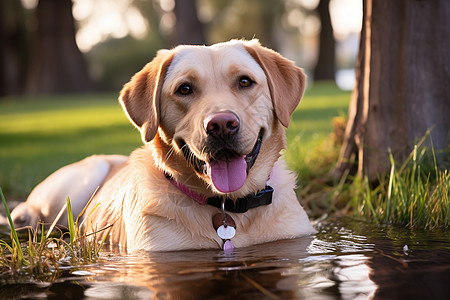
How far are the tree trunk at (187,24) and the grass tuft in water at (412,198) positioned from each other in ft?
62.3

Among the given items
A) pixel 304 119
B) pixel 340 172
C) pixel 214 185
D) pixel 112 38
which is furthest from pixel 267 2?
pixel 214 185

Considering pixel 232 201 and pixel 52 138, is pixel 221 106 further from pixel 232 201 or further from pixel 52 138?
pixel 52 138

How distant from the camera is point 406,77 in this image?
5.67 meters

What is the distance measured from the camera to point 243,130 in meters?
3.82

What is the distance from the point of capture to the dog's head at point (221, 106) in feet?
12.7

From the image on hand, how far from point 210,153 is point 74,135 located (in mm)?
11083

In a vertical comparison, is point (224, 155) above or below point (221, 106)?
below

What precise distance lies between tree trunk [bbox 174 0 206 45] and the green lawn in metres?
4.49

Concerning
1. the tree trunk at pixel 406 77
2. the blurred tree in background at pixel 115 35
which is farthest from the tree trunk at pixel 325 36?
the tree trunk at pixel 406 77

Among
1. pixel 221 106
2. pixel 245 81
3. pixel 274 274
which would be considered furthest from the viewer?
pixel 245 81

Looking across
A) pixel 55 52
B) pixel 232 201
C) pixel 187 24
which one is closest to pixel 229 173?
pixel 232 201

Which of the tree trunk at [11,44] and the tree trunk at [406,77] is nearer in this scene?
the tree trunk at [406,77]

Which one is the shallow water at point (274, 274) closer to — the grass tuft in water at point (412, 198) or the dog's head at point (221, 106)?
the grass tuft in water at point (412, 198)

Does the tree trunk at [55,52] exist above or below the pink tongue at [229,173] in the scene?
above
